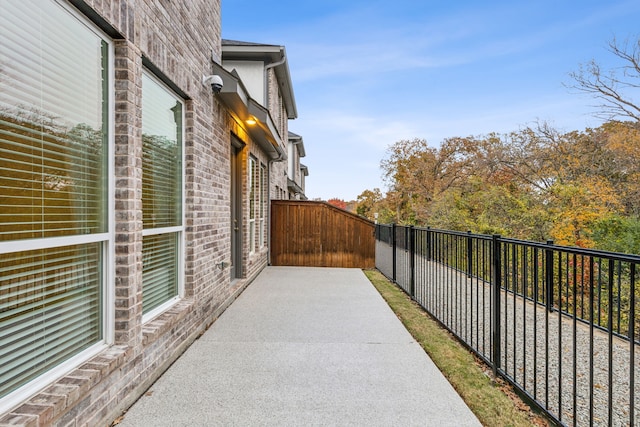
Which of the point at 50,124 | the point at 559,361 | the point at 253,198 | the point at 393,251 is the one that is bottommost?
the point at 559,361

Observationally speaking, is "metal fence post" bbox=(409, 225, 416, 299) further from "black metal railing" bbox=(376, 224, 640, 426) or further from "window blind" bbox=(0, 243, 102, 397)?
"window blind" bbox=(0, 243, 102, 397)

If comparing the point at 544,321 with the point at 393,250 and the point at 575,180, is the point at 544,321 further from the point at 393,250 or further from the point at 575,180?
the point at 575,180

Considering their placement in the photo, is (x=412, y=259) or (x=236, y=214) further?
(x=236, y=214)

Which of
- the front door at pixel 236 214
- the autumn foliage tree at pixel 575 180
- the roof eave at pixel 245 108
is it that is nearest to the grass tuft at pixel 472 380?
the front door at pixel 236 214

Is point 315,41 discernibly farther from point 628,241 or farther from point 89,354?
point 89,354

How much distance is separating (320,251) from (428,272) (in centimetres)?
486

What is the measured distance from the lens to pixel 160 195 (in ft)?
10.8

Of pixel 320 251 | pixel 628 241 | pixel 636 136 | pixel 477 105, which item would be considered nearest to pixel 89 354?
pixel 320 251

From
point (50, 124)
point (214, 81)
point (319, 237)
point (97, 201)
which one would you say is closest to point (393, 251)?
point (319, 237)

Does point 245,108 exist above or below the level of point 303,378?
above

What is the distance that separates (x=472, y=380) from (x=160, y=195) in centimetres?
340

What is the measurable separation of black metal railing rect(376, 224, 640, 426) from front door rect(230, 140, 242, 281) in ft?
10.9

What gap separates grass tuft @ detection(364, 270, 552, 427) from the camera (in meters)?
2.54

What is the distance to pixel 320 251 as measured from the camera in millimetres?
9953
